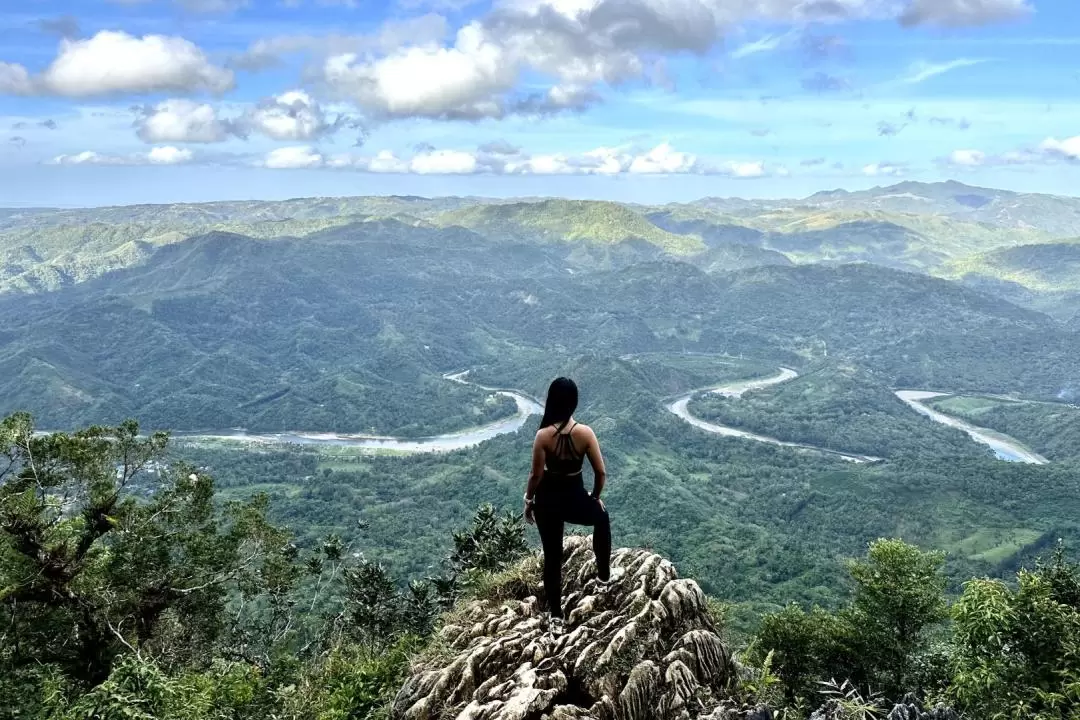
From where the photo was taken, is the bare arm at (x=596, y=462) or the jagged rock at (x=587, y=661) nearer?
the bare arm at (x=596, y=462)

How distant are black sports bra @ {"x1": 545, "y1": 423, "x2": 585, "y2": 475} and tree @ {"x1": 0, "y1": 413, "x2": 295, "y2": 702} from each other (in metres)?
12.7

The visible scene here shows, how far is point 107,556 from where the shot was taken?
72.6 feet

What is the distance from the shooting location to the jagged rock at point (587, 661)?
11766 millimetres

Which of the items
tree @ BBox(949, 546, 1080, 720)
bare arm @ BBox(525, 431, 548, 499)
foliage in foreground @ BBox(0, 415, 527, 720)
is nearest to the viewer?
bare arm @ BBox(525, 431, 548, 499)

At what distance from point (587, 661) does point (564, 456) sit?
3.99 meters

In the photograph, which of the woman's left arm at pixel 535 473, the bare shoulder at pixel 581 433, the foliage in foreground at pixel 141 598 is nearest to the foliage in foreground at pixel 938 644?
the woman's left arm at pixel 535 473

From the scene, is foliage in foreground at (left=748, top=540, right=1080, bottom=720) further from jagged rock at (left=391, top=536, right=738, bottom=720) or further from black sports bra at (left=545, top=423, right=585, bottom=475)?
→ black sports bra at (left=545, top=423, right=585, bottom=475)

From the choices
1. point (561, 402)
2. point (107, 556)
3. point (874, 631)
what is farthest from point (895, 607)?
point (107, 556)

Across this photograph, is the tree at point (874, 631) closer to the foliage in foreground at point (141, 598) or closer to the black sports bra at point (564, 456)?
the foliage in foreground at point (141, 598)

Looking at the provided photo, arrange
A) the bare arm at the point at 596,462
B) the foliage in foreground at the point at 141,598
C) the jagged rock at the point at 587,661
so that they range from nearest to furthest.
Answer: the bare arm at the point at 596,462
the jagged rock at the point at 587,661
the foliage in foreground at the point at 141,598

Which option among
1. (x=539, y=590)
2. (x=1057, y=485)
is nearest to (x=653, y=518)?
(x=1057, y=485)

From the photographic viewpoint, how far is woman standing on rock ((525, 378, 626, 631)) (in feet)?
37.6

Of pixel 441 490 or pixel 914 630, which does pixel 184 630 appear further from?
pixel 441 490

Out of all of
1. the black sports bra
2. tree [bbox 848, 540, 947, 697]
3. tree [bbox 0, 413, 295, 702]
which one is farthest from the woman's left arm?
tree [bbox 848, 540, 947, 697]
